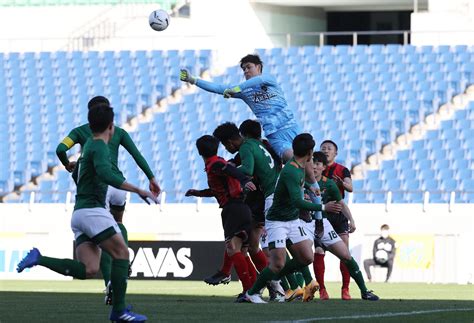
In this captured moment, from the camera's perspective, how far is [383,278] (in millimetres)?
23703

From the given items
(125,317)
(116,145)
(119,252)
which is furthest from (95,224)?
(116,145)

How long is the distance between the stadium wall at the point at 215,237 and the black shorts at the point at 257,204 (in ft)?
29.1

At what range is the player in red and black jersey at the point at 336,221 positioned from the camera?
14914 mm

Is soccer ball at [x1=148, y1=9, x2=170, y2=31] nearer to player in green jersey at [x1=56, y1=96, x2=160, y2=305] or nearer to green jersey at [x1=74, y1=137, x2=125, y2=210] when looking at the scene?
player in green jersey at [x1=56, y1=96, x2=160, y2=305]

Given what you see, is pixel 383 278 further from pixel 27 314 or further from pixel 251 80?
pixel 27 314

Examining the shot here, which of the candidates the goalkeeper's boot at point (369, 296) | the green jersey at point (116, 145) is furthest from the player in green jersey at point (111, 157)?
the goalkeeper's boot at point (369, 296)

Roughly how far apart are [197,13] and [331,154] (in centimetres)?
1959

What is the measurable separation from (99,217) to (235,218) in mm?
3974

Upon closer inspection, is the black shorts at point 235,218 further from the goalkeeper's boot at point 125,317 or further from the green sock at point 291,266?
the goalkeeper's boot at point 125,317

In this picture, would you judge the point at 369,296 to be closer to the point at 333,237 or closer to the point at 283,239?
the point at 333,237

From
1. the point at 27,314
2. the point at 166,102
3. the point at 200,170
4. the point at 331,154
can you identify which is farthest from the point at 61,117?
the point at 27,314

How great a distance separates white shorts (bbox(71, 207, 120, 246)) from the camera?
971 cm

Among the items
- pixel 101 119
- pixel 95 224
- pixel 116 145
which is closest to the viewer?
pixel 101 119

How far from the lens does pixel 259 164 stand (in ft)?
45.0
